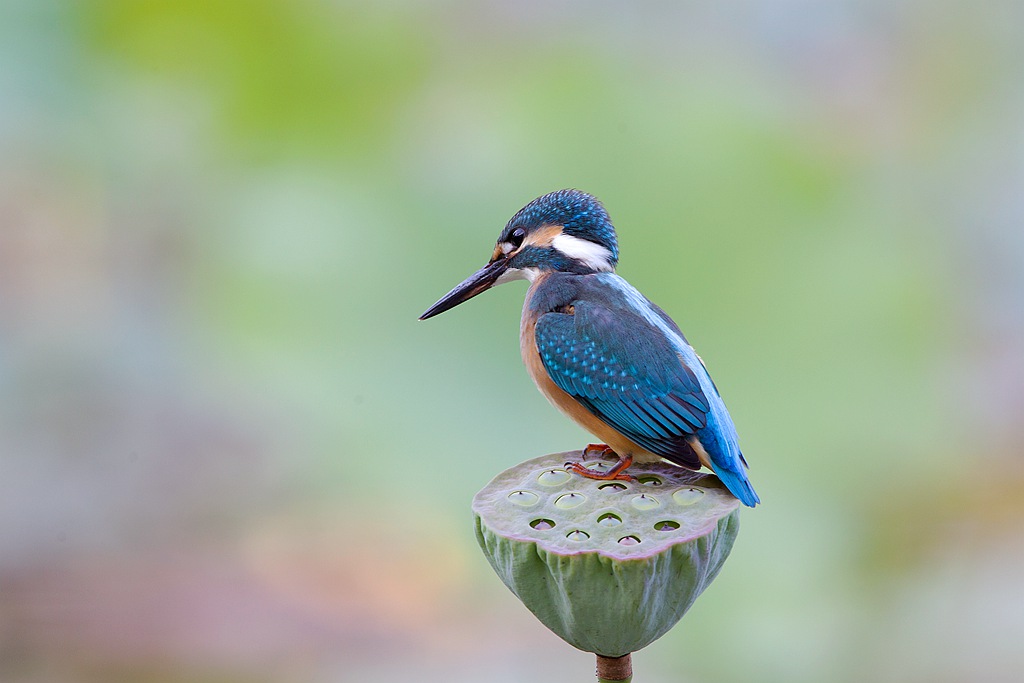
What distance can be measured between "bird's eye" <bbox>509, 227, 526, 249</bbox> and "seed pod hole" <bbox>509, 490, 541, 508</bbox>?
0.44 m

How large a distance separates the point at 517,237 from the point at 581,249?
112 millimetres

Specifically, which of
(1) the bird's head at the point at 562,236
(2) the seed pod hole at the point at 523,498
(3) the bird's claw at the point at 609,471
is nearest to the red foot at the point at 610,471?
(3) the bird's claw at the point at 609,471

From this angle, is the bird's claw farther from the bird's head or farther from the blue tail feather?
the bird's head

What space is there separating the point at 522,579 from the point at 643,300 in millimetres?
521

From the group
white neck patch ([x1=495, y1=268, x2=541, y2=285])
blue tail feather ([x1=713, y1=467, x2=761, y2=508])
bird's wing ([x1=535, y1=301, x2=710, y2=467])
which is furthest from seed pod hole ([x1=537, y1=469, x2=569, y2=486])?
white neck patch ([x1=495, y1=268, x2=541, y2=285])

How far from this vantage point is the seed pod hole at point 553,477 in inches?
60.2

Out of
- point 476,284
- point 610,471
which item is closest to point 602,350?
point 610,471

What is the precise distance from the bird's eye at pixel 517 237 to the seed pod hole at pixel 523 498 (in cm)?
44

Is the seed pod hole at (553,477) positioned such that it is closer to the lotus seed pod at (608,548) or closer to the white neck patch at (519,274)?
the lotus seed pod at (608,548)

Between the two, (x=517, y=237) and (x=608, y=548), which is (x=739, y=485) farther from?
(x=517, y=237)

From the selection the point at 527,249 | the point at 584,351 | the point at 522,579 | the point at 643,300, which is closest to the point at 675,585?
the point at 522,579

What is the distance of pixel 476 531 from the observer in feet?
4.82

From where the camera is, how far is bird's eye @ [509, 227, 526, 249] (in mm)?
1685

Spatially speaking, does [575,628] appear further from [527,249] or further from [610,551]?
[527,249]
